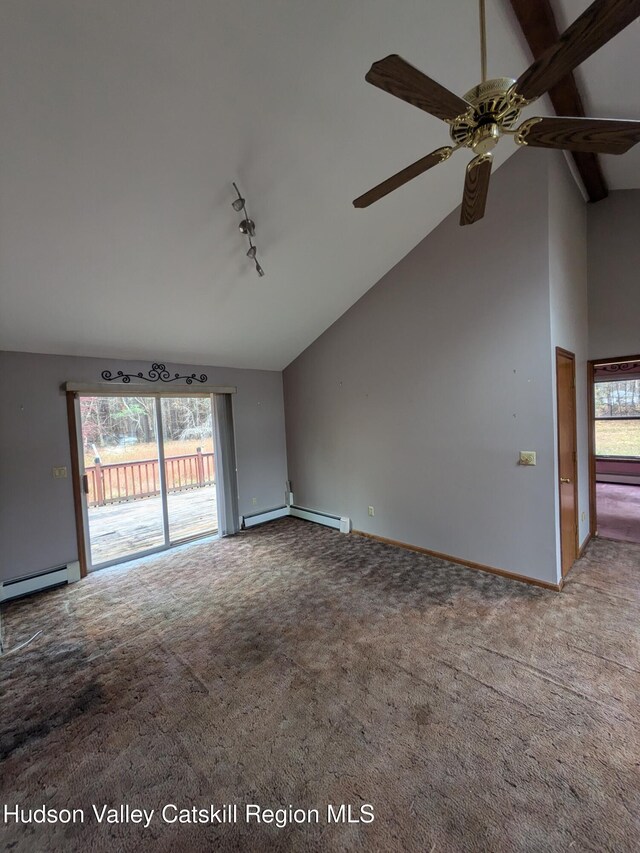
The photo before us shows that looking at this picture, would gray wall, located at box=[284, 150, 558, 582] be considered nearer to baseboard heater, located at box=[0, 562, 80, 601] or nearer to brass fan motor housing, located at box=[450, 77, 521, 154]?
brass fan motor housing, located at box=[450, 77, 521, 154]

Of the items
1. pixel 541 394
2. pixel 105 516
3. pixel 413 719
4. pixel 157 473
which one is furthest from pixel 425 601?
pixel 105 516

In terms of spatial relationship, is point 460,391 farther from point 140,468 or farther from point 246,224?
point 140,468

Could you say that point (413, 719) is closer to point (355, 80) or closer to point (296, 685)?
point (296, 685)

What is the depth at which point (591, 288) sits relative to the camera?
4070 millimetres

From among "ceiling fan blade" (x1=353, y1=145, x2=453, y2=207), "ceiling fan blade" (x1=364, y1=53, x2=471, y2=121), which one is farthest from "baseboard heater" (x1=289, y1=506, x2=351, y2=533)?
"ceiling fan blade" (x1=364, y1=53, x2=471, y2=121)

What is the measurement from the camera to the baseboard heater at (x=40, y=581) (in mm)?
3357

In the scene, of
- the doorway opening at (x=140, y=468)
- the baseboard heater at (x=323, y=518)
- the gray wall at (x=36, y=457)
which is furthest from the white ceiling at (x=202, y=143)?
the baseboard heater at (x=323, y=518)

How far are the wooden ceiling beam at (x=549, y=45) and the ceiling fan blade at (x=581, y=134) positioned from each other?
1.70ft

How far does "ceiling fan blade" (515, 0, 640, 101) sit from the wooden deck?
4.71m

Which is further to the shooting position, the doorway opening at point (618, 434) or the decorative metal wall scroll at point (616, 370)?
the doorway opening at point (618, 434)

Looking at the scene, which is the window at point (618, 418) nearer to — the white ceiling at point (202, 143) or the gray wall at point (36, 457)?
the white ceiling at point (202, 143)

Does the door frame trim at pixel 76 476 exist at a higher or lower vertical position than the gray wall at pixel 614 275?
lower

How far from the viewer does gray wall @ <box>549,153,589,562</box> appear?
10.1 ft

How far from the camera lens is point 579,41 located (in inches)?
43.9
